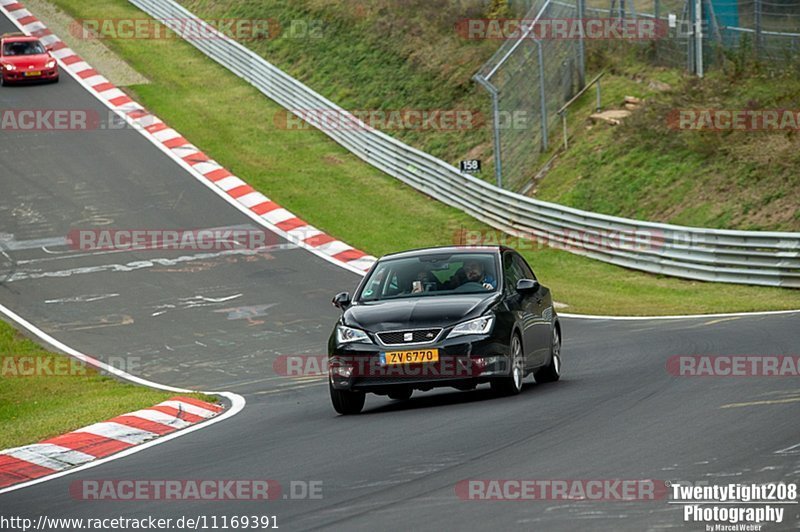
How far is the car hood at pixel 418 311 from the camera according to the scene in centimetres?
1270

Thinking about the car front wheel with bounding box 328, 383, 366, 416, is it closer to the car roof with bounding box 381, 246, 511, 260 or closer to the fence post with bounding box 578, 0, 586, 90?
the car roof with bounding box 381, 246, 511, 260

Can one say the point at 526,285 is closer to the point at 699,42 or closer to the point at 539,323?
the point at 539,323

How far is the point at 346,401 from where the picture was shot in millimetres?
13070

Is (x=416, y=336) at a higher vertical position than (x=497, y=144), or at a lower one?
higher

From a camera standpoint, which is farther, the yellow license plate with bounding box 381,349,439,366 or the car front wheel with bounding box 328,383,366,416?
the car front wheel with bounding box 328,383,366,416

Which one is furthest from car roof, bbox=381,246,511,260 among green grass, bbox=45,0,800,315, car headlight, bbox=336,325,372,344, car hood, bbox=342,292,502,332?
green grass, bbox=45,0,800,315

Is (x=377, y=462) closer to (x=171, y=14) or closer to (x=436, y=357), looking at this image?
(x=436, y=357)

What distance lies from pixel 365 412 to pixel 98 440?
8.49 feet

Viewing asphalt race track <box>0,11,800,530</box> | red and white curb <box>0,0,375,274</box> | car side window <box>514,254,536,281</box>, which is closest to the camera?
asphalt race track <box>0,11,800,530</box>

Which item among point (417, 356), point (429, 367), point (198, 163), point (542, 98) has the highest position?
point (417, 356)

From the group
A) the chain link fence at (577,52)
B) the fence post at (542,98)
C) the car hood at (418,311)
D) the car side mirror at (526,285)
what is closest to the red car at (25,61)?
the chain link fence at (577,52)

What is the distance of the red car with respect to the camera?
136ft

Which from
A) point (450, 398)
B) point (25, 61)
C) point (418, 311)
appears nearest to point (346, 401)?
point (418, 311)

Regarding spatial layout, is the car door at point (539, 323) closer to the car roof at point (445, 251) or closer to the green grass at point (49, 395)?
the car roof at point (445, 251)
